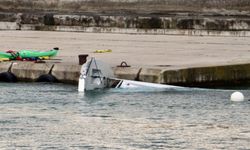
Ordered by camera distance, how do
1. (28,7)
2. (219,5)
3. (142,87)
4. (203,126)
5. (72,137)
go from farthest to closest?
1. (28,7)
2. (219,5)
3. (142,87)
4. (203,126)
5. (72,137)

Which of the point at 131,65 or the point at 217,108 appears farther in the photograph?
the point at 131,65

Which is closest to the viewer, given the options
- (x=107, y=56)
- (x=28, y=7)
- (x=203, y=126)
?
(x=203, y=126)

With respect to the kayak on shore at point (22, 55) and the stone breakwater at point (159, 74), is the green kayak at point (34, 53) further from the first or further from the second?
the stone breakwater at point (159, 74)

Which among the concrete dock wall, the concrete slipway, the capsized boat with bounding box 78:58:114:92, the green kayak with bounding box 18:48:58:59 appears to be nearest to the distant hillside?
the concrete dock wall

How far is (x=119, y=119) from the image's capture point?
66.8 ft

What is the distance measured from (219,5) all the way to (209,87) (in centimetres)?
1726

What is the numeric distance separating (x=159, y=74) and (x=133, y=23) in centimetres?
1356

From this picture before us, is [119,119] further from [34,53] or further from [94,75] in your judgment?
[34,53]

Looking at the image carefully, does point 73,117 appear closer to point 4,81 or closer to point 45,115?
point 45,115

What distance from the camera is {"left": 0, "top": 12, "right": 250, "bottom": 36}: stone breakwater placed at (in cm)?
3591

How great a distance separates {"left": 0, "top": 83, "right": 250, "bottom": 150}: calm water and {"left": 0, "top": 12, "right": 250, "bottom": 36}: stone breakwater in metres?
11.6

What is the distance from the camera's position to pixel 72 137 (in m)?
18.4

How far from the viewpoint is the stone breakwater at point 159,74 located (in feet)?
80.4

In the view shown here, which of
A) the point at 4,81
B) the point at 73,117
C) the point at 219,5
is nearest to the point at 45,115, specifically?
the point at 73,117
